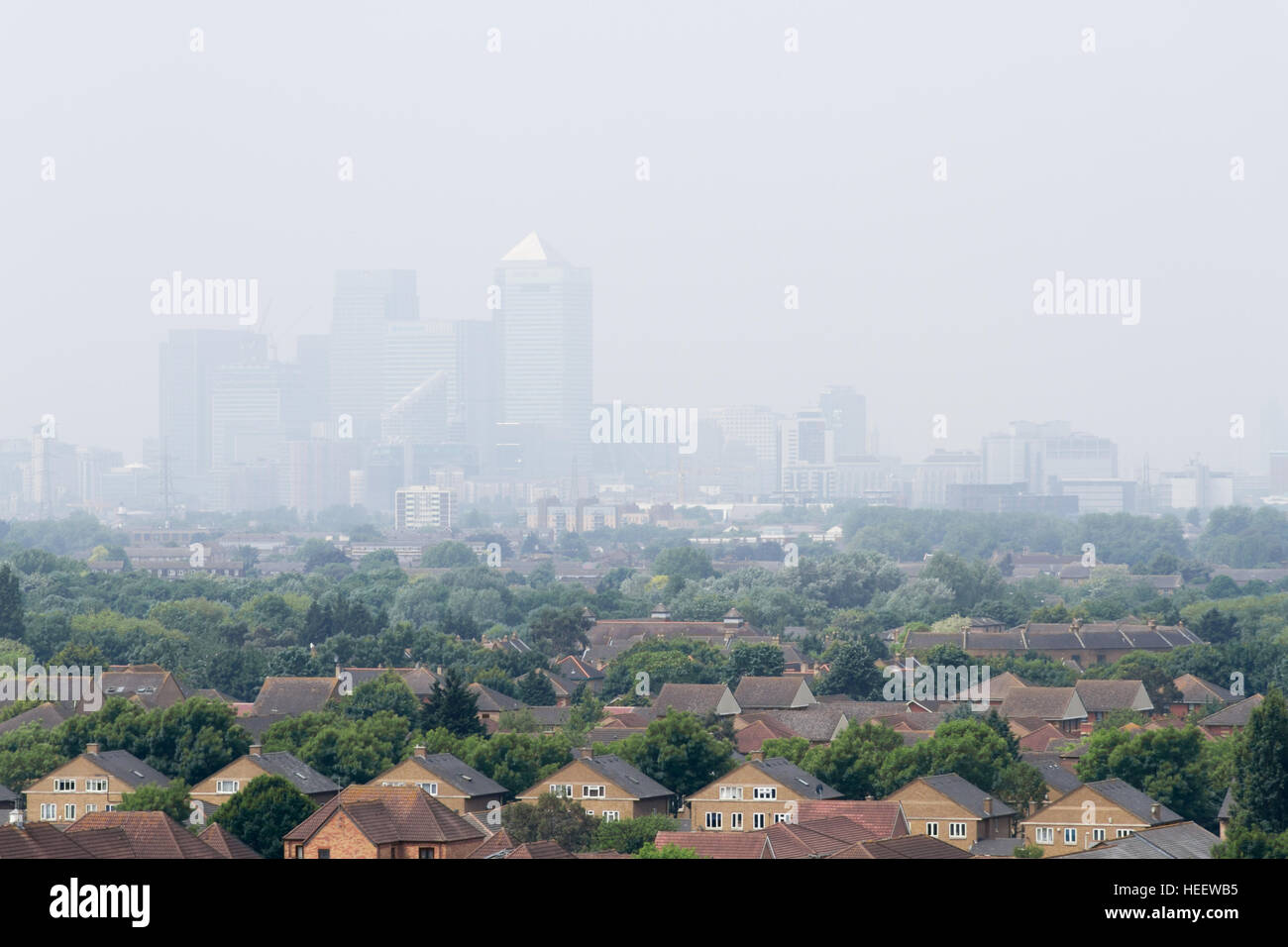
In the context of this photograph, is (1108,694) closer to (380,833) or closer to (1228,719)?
(1228,719)

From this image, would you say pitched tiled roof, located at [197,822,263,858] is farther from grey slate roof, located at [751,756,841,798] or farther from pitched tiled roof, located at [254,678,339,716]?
pitched tiled roof, located at [254,678,339,716]

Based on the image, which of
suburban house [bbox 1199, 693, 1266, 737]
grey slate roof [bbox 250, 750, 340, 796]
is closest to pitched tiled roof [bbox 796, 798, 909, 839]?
grey slate roof [bbox 250, 750, 340, 796]

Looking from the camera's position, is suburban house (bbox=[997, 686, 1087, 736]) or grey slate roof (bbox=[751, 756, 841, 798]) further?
suburban house (bbox=[997, 686, 1087, 736])

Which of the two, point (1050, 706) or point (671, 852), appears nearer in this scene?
point (671, 852)

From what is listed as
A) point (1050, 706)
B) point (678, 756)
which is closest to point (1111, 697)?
point (1050, 706)

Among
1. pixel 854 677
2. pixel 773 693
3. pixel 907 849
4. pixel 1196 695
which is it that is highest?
pixel 907 849

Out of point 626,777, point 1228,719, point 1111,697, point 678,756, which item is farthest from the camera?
point 1111,697
